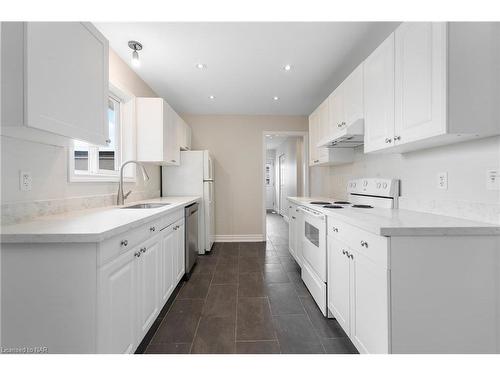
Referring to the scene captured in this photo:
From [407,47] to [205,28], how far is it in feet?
4.99

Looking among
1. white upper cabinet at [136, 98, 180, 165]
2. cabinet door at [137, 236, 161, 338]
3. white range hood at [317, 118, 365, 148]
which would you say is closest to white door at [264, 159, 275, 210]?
white range hood at [317, 118, 365, 148]

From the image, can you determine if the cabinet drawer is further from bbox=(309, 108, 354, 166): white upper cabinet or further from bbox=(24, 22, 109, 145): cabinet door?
bbox=(24, 22, 109, 145): cabinet door

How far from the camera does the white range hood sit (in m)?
1.94

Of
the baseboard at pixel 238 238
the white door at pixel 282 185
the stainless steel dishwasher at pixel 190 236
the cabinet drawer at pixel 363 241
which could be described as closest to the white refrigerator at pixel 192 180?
the stainless steel dishwasher at pixel 190 236

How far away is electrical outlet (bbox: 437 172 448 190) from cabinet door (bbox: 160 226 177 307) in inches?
82.5

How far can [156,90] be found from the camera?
313 centimetres

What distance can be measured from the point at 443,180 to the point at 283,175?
6.18 meters

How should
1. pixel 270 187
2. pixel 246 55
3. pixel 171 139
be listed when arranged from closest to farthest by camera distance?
pixel 246 55, pixel 171 139, pixel 270 187

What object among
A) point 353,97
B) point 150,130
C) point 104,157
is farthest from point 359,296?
point 104,157

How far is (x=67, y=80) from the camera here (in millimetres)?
1218

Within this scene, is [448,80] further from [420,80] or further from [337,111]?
[337,111]

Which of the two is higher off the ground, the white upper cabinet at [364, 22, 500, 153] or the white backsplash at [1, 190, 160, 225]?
the white upper cabinet at [364, 22, 500, 153]

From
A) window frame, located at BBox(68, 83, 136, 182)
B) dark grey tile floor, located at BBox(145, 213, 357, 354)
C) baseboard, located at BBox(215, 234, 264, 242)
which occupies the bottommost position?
dark grey tile floor, located at BBox(145, 213, 357, 354)

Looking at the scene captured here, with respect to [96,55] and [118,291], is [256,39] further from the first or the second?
[118,291]
